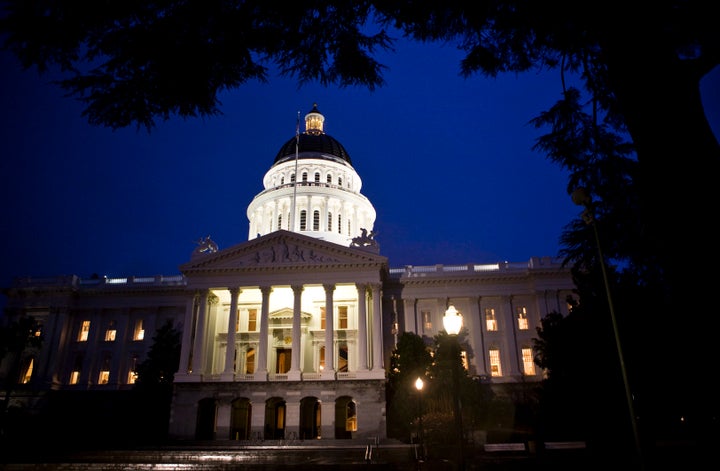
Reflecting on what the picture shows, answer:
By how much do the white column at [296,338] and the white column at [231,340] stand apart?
5254mm

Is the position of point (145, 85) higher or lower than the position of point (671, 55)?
higher

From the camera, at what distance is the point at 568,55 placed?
32.2 ft

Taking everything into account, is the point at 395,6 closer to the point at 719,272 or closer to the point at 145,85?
the point at 145,85

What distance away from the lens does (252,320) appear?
169 feet

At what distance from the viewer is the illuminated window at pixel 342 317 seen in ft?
166

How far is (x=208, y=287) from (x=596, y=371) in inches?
1364

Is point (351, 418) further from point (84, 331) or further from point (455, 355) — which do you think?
point (455, 355)

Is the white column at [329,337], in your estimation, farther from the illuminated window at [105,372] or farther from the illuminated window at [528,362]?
the illuminated window at [105,372]

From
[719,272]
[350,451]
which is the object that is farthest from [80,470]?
[719,272]

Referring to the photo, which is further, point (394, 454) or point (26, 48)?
point (394, 454)

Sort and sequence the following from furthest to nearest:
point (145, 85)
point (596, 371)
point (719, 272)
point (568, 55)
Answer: point (596, 371) → point (568, 55) → point (145, 85) → point (719, 272)

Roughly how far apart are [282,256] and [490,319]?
71.8ft

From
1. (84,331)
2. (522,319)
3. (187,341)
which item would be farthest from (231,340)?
(522,319)

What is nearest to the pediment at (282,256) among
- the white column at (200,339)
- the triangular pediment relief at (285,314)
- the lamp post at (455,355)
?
the white column at (200,339)
